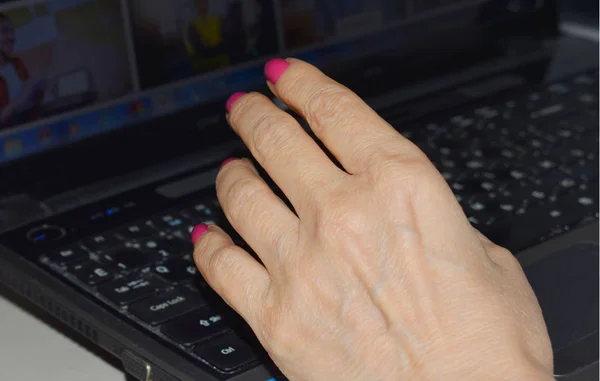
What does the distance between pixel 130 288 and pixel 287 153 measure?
170 millimetres

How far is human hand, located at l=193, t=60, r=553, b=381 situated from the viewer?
0.51 metres

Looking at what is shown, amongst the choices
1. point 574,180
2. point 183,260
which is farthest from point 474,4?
point 183,260

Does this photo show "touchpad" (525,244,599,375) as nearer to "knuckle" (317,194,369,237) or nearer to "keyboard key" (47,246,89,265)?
"knuckle" (317,194,369,237)

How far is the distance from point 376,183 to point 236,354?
15cm

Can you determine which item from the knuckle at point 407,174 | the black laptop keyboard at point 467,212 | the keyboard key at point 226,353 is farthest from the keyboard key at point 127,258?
the knuckle at point 407,174

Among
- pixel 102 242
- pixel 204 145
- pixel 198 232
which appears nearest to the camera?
pixel 198 232

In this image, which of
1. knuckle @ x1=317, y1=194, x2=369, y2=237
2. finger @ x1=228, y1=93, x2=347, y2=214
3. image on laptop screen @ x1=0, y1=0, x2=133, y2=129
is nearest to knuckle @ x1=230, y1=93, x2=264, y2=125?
→ finger @ x1=228, y1=93, x2=347, y2=214

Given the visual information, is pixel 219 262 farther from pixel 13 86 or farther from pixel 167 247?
pixel 13 86

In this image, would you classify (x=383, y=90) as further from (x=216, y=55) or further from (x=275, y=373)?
(x=275, y=373)

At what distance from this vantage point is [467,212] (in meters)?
0.76

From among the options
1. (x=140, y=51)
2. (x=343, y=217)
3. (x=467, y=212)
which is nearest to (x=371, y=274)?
(x=343, y=217)

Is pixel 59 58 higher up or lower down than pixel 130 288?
higher up

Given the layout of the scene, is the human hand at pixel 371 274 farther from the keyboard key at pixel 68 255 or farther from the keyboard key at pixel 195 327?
the keyboard key at pixel 68 255

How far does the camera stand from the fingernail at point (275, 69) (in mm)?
600
